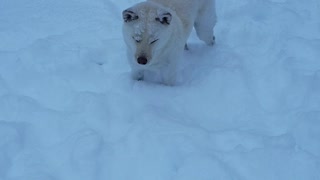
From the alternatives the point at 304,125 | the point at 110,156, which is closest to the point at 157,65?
the point at 110,156

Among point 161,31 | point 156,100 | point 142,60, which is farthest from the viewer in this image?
point 156,100

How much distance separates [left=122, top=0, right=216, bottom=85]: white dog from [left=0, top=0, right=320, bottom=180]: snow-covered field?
10.7 inches

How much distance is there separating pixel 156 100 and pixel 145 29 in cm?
87

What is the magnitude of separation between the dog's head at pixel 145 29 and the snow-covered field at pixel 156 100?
0.61 meters

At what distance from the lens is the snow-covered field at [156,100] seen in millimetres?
3955

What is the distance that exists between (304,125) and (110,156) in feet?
6.44

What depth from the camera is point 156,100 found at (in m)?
4.82

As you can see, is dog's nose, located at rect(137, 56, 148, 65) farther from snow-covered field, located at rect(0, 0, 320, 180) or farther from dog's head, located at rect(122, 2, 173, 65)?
snow-covered field, located at rect(0, 0, 320, 180)

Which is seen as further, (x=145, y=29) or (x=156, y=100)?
(x=156, y=100)

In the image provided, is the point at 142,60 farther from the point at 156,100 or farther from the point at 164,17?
the point at 156,100

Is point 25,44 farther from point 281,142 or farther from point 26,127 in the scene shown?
point 281,142

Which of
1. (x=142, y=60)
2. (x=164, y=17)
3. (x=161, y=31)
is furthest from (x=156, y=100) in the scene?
(x=164, y=17)

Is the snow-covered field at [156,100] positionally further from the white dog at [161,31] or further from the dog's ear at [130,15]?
the dog's ear at [130,15]

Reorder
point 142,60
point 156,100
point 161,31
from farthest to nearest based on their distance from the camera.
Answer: point 156,100
point 161,31
point 142,60
